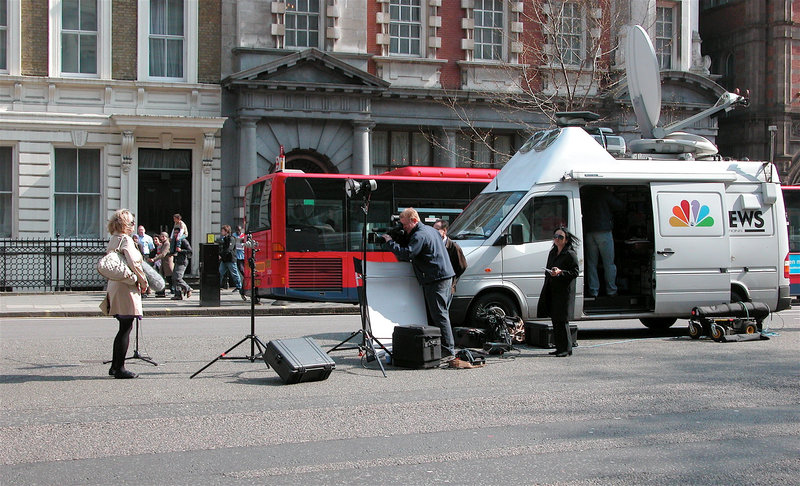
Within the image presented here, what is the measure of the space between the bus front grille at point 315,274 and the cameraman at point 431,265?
8.44 m

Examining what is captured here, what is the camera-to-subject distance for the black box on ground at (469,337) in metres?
11.5

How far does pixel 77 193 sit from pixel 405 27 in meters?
11.2

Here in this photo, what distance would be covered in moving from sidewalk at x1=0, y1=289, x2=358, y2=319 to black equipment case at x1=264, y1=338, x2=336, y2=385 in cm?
859

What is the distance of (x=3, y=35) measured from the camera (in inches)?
992

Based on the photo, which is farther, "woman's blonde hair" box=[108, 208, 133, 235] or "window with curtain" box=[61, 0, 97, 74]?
"window with curtain" box=[61, 0, 97, 74]

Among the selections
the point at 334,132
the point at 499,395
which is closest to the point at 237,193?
the point at 334,132

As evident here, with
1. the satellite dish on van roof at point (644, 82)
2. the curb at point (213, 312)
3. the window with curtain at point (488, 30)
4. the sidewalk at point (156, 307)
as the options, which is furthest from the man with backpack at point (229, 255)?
the satellite dish on van roof at point (644, 82)

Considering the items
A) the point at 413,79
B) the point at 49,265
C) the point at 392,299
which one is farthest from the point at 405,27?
the point at 392,299

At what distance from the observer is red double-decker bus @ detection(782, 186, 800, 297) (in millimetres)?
21116

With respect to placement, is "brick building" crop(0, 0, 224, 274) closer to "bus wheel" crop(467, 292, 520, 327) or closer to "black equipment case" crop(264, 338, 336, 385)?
"bus wheel" crop(467, 292, 520, 327)

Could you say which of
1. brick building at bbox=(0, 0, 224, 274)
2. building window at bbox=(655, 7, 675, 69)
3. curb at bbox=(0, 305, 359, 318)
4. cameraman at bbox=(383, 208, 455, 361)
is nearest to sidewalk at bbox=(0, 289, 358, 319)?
curb at bbox=(0, 305, 359, 318)

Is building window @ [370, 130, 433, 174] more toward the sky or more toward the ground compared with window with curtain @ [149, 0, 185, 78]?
more toward the ground

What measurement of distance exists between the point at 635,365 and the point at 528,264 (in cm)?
251

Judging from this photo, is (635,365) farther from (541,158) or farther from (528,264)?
(541,158)
